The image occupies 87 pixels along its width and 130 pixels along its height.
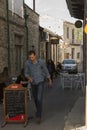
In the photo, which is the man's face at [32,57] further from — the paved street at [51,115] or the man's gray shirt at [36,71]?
the paved street at [51,115]

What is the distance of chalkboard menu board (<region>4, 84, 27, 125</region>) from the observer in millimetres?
10523

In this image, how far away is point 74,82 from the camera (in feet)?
72.3

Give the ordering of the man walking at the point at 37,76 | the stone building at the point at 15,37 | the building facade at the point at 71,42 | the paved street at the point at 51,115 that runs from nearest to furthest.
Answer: the paved street at the point at 51,115 < the man walking at the point at 37,76 < the stone building at the point at 15,37 < the building facade at the point at 71,42

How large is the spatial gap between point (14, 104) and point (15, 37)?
15.0 m

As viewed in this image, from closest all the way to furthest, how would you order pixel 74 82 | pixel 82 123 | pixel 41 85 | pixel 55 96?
pixel 82 123 → pixel 41 85 → pixel 55 96 → pixel 74 82

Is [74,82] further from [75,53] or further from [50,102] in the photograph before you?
[75,53]

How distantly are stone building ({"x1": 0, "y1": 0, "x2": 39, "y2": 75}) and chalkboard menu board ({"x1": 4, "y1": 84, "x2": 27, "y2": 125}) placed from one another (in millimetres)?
10192

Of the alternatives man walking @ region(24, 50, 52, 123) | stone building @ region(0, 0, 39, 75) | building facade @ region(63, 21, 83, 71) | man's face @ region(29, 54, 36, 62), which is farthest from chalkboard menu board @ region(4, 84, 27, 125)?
building facade @ region(63, 21, 83, 71)

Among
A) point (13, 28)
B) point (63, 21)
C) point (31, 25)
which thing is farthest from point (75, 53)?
point (13, 28)

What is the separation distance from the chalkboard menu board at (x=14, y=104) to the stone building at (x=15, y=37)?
33.4 feet

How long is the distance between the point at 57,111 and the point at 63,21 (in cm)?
5954

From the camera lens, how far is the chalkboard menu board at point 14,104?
10.5m

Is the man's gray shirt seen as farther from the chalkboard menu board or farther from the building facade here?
the building facade

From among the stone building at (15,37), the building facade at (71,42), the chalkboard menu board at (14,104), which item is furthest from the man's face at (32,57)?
the building facade at (71,42)
